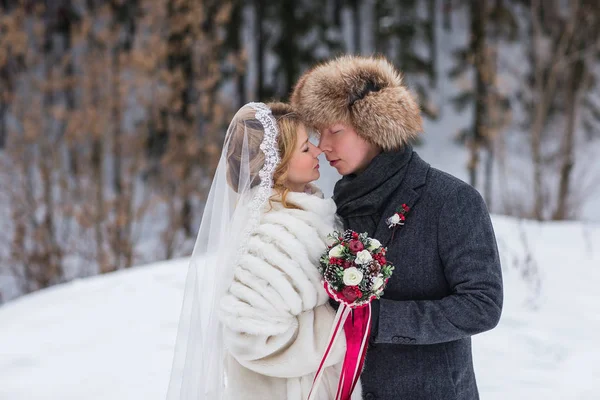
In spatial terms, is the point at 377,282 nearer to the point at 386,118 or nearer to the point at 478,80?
the point at 386,118

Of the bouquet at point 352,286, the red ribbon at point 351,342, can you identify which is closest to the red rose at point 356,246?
the bouquet at point 352,286

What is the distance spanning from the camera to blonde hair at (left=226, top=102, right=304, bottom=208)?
261 cm

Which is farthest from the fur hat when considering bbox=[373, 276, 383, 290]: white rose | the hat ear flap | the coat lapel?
bbox=[373, 276, 383, 290]: white rose

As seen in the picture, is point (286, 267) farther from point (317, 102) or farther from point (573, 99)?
point (573, 99)

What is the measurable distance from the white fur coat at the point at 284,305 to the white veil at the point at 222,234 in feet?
0.30

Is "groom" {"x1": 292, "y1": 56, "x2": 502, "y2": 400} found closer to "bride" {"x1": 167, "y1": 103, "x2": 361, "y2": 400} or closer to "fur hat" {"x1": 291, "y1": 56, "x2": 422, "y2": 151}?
"fur hat" {"x1": 291, "y1": 56, "x2": 422, "y2": 151}

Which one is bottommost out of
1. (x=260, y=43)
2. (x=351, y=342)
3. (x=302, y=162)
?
(x=351, y=342)

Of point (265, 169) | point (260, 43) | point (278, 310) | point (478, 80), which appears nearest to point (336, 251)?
point (278, 310)

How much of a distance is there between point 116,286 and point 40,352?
1668mm

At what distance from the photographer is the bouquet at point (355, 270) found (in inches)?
87.0

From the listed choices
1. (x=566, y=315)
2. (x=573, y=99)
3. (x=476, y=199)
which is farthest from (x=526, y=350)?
(x=573, y=99)

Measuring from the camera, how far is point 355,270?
85.6 inches

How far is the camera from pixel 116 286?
679cm

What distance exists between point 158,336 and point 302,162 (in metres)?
3.25
